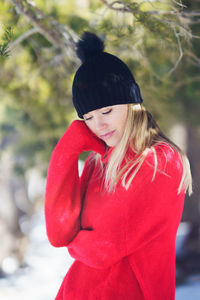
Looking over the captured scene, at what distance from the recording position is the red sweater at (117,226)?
1.46m

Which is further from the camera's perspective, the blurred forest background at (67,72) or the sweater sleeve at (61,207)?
the blurred forest background at (67,72)

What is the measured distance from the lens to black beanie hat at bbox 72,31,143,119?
1.60 m

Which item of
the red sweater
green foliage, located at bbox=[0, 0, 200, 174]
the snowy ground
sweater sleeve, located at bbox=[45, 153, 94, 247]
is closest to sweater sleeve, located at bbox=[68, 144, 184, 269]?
the red sweater

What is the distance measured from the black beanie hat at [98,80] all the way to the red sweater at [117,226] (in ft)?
0.50

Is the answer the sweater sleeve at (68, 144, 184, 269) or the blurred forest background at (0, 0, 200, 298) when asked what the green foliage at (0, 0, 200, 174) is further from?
the sweater sleeve at (68, 144, 184, 269)

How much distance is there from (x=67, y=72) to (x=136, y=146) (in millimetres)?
1381

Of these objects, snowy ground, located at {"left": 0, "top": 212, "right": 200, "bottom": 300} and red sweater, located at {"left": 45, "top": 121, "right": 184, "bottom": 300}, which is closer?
red sweater, located at {"left": 45, "top": 121, "right": 184, "bottom": 300}

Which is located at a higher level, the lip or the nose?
the nose

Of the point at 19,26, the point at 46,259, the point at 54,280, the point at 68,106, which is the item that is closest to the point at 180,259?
the point at 54,280

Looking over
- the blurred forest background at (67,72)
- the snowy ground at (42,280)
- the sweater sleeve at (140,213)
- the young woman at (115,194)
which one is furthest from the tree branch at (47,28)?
the snowy ground at (42,280)

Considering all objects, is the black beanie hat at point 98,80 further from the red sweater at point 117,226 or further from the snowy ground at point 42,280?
the snowy ground at point 42,280

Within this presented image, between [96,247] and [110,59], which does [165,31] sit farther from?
[96,247]

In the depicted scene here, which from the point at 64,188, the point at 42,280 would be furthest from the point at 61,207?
the point at 42,280

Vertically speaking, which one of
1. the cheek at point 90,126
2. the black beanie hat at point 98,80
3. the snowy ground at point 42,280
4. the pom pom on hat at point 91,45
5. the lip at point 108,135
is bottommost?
the snowy ground at point 42,280
